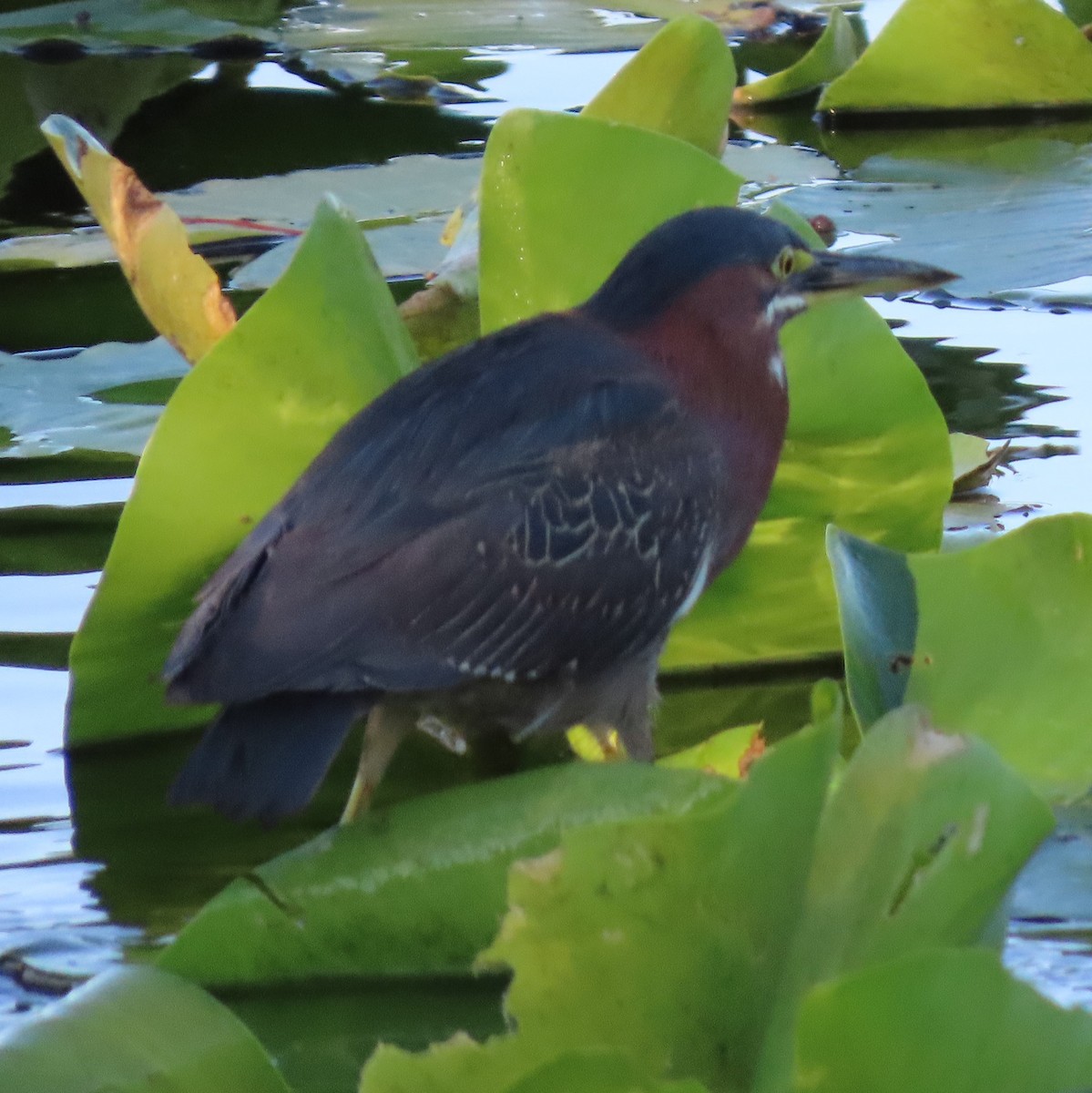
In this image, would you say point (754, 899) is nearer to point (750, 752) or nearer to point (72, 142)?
point (750, 752)

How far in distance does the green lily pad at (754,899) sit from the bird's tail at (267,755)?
0.62m

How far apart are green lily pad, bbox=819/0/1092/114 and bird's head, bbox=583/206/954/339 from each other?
2148 mm

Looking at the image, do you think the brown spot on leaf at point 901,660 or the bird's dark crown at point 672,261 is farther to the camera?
the bird's dark crown at point 672,261

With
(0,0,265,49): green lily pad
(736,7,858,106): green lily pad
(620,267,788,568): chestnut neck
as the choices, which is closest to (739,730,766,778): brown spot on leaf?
(620,267,788,568): chestnut neck

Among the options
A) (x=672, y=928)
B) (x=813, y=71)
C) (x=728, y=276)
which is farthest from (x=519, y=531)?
(x=813, y=71)

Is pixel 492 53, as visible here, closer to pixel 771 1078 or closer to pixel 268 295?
pixel 268 295

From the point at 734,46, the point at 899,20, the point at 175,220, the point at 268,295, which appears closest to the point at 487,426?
the point at 268,295

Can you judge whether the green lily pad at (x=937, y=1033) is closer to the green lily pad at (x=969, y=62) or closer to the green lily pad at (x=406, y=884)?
the green lily pad at (x=406, y=884)

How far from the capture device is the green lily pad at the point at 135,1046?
1.57m

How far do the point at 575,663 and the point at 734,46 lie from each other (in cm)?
426

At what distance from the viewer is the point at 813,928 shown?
1556 millimetres

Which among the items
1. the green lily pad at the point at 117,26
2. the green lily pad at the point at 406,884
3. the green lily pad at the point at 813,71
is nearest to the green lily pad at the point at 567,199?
the green lily pad at the point at 406,884

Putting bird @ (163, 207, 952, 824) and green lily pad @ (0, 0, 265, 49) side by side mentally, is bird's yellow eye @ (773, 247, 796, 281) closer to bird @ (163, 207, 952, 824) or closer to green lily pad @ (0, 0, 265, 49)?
bird @ (163, 207, 952, 824)

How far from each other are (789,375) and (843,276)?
0.46ft
